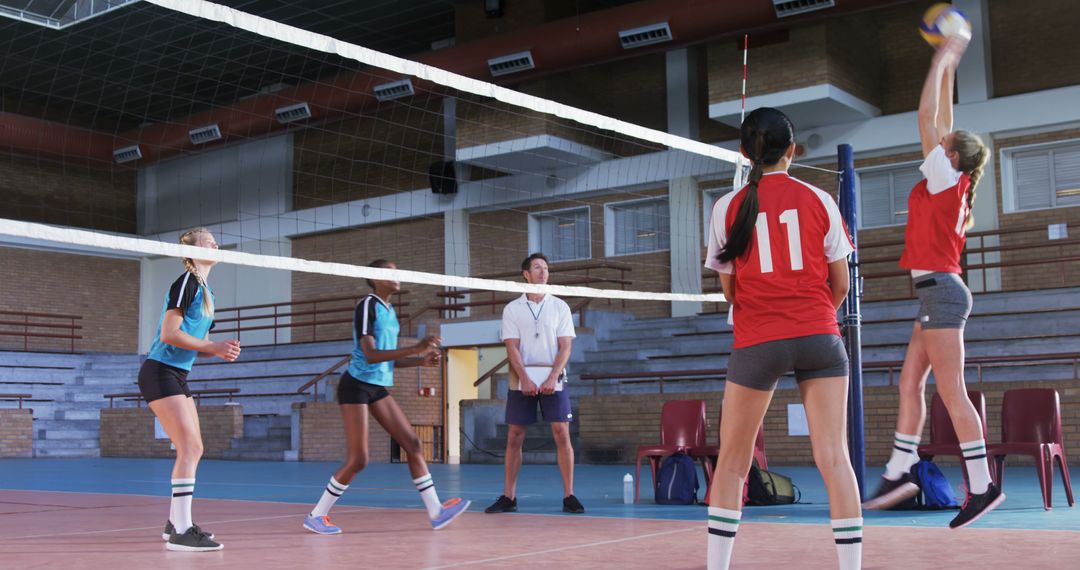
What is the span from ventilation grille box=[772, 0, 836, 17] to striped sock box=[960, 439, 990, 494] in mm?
13666

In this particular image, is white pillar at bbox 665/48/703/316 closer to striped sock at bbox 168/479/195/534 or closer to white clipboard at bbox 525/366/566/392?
white clipboard at bbox 525/366/566/392

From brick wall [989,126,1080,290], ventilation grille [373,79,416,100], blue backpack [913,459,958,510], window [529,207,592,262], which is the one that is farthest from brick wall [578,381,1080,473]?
ventilation grille [373,79,416,100]

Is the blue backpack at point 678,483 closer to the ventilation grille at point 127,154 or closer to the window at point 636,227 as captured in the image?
the window at point 636,227

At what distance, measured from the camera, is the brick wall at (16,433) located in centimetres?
2355

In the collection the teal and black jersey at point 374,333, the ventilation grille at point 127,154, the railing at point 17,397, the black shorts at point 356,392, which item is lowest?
the railing at point 17,397

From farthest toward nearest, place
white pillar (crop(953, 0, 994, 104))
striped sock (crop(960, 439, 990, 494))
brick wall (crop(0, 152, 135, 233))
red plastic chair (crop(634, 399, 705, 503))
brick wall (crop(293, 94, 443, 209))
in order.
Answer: brick wall (crop(0, 152, 135, 233)) → brick wall (crop(293, 94, 443, 209)) → white pillar (crop(953, 0, 994, 104)) → red plastic chair (crop(634, 399, 705, 503)) → striped sock (crop(960, 439, 990, 494))

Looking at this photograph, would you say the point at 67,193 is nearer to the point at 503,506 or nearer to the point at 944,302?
the point at 503,506

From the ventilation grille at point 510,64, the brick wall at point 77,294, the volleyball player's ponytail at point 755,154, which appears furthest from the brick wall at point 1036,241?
the brick wall at point 77,294

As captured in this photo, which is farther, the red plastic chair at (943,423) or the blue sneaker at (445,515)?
the red plastic chair at (943,423)

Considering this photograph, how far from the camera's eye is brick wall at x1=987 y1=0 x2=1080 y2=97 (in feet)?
63.2

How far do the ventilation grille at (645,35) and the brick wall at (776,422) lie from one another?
705cm

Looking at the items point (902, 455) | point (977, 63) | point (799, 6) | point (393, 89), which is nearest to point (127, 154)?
point (393, 89)

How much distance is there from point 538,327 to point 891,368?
7367mm

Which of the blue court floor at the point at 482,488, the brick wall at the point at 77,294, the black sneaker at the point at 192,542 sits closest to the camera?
the black sneaker at the point at 192,542
